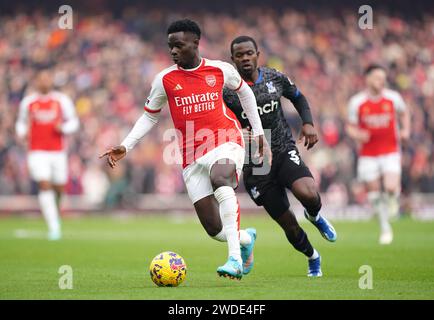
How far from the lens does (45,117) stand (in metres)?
18.3

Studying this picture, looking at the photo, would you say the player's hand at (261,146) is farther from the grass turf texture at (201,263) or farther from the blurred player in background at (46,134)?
the blurred player in background at (46,134)

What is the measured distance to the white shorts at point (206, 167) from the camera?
374 inches

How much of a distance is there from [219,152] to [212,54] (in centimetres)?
2167

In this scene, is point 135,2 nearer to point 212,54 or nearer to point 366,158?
point 212,54

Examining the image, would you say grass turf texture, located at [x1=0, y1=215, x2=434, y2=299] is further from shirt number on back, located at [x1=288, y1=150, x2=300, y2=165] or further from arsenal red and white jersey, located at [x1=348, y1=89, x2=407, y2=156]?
arsenal red and white jersey, located at [x1=348, y1=89, x2=407, y2=156]

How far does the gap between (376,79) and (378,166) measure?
1658 mm

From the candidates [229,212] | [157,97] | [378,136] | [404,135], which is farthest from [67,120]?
[229,212]

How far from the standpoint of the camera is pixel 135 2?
3362 centimetres

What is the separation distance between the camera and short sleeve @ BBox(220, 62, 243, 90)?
9609mm

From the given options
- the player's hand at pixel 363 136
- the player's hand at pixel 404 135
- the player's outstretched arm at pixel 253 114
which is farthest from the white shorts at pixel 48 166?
the player's outstretched arm at pixel 253 114

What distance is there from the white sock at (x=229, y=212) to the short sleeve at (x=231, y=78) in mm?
1169

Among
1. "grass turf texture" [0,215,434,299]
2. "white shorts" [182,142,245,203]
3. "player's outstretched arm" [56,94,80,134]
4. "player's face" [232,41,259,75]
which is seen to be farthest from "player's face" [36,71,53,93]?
"white shorts" [182,142,245,203]
